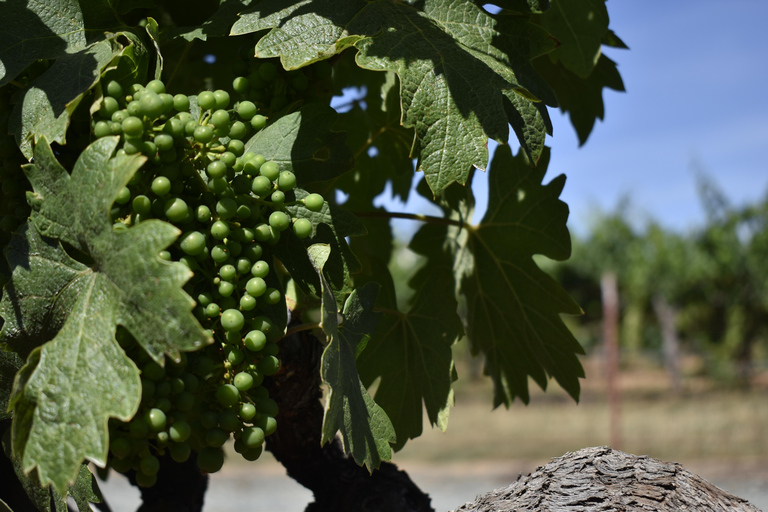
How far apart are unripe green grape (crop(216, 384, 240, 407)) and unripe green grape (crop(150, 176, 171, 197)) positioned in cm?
24

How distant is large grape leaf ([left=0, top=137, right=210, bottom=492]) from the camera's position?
2.18 feet

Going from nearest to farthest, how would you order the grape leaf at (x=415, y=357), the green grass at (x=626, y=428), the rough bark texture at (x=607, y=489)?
the rough bark texture at (x=607, y=489) → the grape leaf at (x=415, y=357) → the green grass at (x=626, y=428)

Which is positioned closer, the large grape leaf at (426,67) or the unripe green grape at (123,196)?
the unripe green grape at (123,196)

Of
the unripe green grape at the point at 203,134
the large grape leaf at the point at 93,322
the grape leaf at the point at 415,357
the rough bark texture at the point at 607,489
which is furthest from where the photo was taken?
the grape leaf at the point at 415,357

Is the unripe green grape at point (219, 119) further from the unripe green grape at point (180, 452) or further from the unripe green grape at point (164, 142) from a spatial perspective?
the unripe green grape at point (180, 452)

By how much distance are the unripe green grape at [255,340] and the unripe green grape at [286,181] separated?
0.19m

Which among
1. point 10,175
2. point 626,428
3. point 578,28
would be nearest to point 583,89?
point 578,28

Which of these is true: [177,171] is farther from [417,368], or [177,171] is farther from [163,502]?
[163,502]

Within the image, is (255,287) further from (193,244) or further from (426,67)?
(426,67)

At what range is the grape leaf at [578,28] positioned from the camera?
→ 1228 millimetres

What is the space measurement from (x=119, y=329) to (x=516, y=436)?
11.3 m

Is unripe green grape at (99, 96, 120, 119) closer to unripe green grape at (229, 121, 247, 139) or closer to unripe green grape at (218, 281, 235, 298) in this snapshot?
unripe green grape at (229, 121, 247, 139)

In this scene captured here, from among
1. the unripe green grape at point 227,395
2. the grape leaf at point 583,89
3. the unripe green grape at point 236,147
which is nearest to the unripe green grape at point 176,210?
the unripe green grape at point 236,147

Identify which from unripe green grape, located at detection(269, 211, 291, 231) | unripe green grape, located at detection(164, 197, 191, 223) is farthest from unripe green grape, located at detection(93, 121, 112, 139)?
unripe green grape, located at detection(269, 211, 291, 231)
